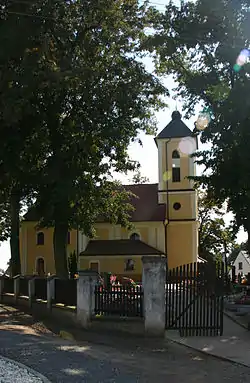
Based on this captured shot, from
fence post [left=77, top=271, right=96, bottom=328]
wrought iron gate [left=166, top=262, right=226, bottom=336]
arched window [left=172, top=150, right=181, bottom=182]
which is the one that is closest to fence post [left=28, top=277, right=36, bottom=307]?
fence post [left=77, top=271, right=96, bottom=328]

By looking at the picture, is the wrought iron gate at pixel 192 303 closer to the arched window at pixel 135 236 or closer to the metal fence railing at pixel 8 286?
the metal fence railing at pixel 8 286

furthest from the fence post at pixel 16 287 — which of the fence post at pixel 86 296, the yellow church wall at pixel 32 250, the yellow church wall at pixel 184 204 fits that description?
the yellow church wall at pixel 32 250

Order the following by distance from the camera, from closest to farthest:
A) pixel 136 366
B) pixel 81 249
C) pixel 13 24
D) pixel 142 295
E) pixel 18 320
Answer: pixel 136 366 < pixel 142 295 < pixel 18 320 < pixel 13 24 < pixel 81 249

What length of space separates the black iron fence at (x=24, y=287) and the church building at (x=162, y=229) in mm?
24952

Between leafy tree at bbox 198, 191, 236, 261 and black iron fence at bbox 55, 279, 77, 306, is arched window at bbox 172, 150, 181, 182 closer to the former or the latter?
leafy tree at bbox 198, 191, 236, 261

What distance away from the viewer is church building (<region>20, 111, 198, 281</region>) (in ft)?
158

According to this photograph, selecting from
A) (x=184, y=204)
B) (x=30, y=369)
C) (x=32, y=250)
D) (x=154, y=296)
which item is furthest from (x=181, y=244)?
(x=30, y=369)

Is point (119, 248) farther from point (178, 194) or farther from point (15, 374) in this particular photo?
point (15, 374)

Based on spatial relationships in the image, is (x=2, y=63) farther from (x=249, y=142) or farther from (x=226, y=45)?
(x=249, y=142)

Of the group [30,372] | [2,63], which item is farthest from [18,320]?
[2,63]

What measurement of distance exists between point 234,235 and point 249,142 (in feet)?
18.7

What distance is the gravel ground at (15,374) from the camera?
737 centimetres

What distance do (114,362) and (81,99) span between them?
16.1 metres

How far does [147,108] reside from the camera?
1008 inches
